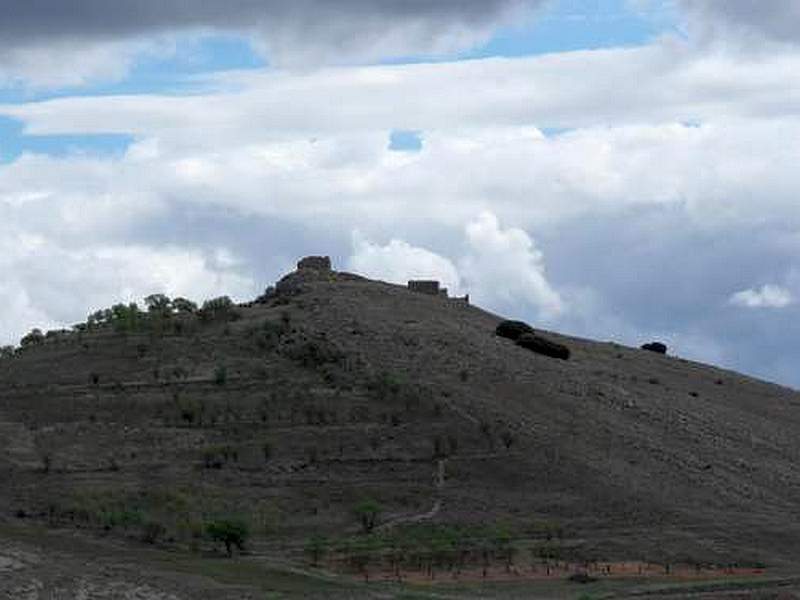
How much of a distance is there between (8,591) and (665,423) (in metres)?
42.1

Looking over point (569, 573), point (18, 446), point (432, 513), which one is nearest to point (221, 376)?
point (18, 446)

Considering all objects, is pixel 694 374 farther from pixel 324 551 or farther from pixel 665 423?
pixel 324 551

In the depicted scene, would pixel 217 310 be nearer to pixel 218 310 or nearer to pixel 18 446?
pixel 218 310

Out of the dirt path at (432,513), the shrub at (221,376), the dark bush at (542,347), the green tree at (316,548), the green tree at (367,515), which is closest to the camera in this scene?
the green tree at (316,548)

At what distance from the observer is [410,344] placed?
83125 millimetres

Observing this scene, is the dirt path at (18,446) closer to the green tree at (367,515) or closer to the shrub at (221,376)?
the shrub at (221,376)

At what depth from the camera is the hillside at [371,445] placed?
2443 inches

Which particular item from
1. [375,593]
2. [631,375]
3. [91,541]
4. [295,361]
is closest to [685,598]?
[375,593]

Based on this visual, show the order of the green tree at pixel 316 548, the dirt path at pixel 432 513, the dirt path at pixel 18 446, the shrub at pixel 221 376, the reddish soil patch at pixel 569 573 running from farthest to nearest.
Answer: the shrub at pixel 221 376
the dirt path at pixel 18 446
the dirt path at pixel 432 513
the green tree at pixel 316 548
the reddish soil patch at pixel 569 573

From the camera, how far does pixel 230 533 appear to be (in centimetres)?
5750

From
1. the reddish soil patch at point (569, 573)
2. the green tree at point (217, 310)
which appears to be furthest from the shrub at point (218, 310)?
the reddish soil patch at point (569, 573)

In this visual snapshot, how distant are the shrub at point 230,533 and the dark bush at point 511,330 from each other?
3864 centimetres

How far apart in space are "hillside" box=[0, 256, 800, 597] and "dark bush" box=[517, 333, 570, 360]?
1.17m

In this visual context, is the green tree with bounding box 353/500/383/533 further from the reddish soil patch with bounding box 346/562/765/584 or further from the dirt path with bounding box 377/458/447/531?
the reddish soil patch with bounding box 346/562/765/584
